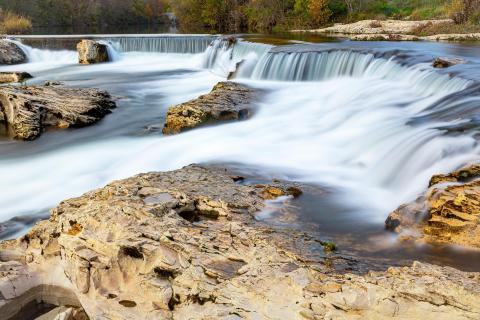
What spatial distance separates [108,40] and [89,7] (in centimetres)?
3134

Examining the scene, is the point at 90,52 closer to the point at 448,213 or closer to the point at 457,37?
the point at 457,37

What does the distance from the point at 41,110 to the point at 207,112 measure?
14.0 feet

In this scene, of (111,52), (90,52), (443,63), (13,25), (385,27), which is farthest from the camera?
(13,25)

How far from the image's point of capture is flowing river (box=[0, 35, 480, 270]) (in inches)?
232

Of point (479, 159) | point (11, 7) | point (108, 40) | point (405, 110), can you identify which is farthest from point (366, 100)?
point (11, 7)

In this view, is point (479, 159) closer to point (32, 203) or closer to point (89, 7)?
point (32, 203)

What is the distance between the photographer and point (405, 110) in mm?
9234

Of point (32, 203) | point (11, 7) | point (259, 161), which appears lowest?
point (32, 203)

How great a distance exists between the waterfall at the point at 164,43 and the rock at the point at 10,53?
4761 mm

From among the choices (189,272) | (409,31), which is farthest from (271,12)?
(189,272)

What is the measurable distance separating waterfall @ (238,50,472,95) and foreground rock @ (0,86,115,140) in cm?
590

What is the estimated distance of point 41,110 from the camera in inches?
448

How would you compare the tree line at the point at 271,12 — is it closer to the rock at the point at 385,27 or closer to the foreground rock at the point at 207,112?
the rock at the point at 385,27

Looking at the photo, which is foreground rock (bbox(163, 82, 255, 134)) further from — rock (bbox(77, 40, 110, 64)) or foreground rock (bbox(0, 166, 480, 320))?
rock (bbox(77, 40, 110, 64))
